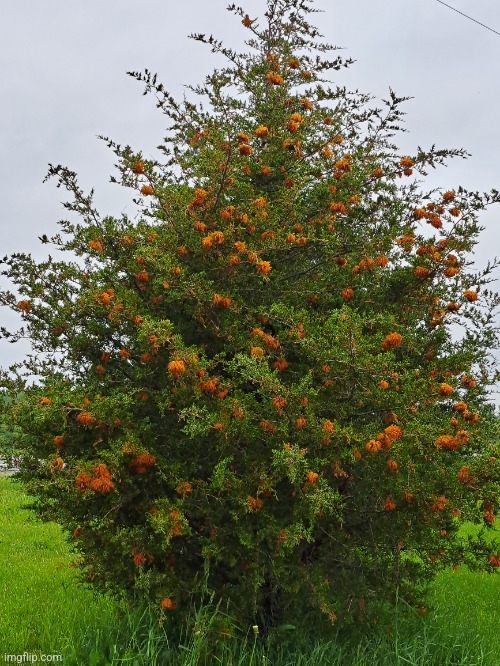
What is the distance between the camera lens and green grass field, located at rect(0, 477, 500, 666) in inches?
→ 177

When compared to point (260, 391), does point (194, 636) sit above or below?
below

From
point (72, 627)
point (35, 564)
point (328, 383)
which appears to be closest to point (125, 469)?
point (328, 383)

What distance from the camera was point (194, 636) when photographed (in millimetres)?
4406

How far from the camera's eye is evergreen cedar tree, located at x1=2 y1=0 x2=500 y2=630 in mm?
4254

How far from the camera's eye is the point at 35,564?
28.6ft

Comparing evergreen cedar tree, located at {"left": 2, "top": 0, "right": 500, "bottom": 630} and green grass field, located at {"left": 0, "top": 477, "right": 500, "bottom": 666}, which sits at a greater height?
evergreen cedar tree, located at {"left": 2, "top": 0, "right": 500, "bottom": 630}

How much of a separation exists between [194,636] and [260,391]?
1.66 meters

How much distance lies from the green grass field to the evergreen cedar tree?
0.24 meters

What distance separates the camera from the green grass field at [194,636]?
4.49 m

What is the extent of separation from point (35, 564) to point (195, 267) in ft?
18.0

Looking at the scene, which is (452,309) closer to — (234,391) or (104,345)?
(234,391)

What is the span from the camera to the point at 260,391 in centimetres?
418

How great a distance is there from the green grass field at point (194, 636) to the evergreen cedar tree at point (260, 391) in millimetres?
238

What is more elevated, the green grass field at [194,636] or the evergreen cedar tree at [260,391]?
the evergreen cedar tree at [260,391]
